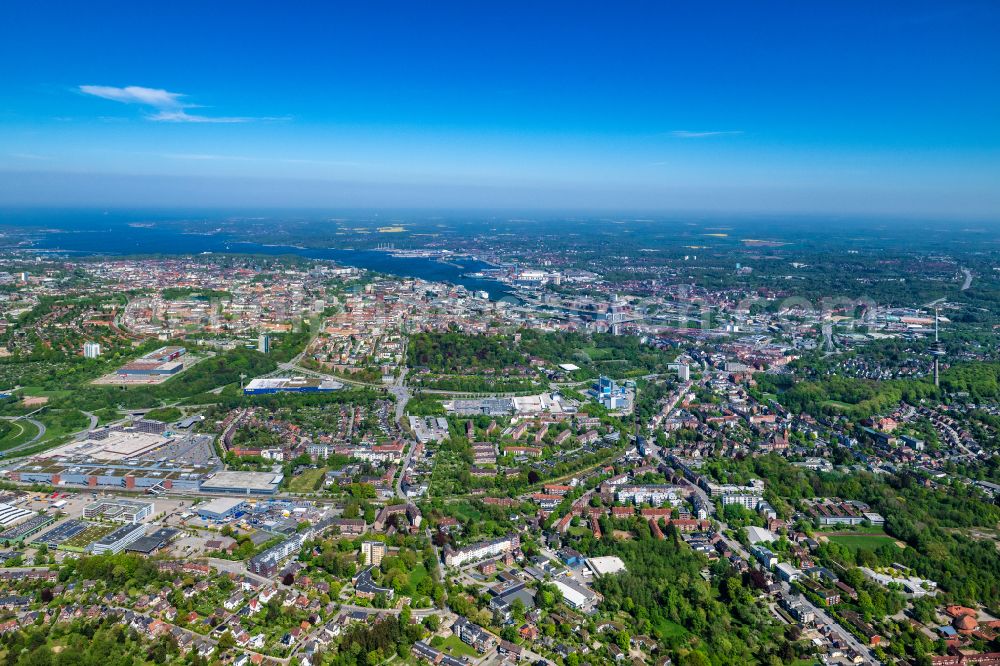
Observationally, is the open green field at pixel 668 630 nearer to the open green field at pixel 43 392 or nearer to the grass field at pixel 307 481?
the grass field at pixel 307 481

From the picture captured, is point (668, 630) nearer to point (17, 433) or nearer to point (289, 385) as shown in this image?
point (289, 385)

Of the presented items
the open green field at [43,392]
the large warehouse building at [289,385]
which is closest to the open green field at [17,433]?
the open green field at [43,392]

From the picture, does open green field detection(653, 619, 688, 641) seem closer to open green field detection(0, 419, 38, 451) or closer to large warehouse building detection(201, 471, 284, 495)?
large warehouse building detection(201, 471, 284, 495)

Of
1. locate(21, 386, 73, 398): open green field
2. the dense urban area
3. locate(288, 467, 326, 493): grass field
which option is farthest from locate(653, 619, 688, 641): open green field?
locate(21, 386, 73, 398): open green field

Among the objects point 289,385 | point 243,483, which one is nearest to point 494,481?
point 243,483

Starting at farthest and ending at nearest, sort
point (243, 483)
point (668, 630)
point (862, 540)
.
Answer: point (243, 483)
point (862, 540)
point (668, 630)

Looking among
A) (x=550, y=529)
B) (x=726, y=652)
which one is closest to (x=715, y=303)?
(x=550, y=529)
